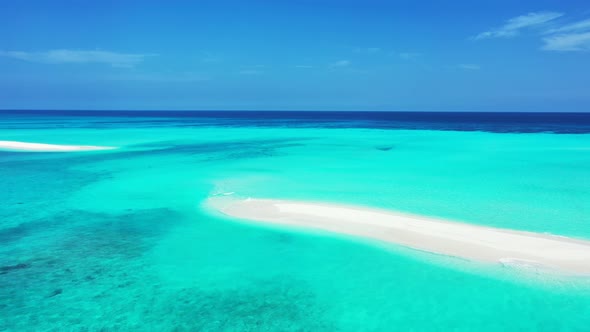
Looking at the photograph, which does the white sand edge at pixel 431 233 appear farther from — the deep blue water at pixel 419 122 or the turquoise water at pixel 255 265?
the deep blue water at pixel 419 122

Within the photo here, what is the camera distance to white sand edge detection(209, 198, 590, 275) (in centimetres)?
706

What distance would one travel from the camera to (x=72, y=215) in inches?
399

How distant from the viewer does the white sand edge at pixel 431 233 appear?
23.2 ft

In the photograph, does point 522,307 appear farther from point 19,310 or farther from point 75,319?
point 19,310

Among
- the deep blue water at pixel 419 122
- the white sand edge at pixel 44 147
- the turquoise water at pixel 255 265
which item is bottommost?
the turquoise water at pixel 255 265

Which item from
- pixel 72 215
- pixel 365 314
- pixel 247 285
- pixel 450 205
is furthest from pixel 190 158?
pixel 365 314

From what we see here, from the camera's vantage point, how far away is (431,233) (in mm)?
8453

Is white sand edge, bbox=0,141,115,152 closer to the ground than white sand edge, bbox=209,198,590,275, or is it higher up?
higher up

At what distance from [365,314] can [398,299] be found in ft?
2.25

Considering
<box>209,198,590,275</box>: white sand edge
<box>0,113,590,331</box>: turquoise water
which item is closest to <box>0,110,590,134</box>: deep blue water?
<box>0,113,590,331</box>: turquoise water

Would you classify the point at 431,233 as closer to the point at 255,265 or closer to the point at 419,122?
the point at 255,265

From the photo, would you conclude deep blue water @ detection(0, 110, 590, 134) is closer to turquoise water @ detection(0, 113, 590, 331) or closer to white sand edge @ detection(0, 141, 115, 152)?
white sand edge @ detection(0, 141, 115, 152)

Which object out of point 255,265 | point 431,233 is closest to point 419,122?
point 431,233

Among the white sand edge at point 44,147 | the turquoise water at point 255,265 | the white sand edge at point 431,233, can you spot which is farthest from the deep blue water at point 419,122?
the white sand edge at point 431,233
